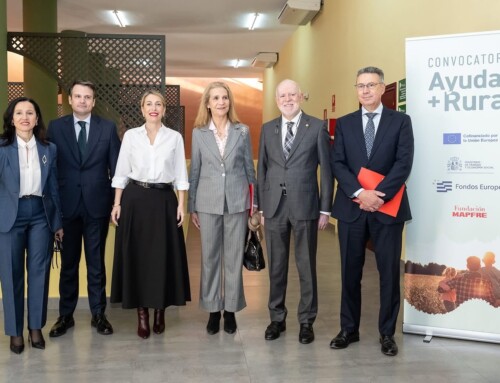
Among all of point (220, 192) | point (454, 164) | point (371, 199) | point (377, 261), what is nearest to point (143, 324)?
point (220, 192)

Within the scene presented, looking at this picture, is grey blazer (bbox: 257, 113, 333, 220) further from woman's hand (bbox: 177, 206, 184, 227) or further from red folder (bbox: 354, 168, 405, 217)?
woman's hand (bbox: 177, 206, 184, 227)

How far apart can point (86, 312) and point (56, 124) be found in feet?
4.65

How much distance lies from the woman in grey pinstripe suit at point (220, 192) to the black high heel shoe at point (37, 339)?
39.1 inches

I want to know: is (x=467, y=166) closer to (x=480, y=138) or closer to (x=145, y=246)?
(x=480, y=138)

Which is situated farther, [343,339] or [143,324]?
[143,324]

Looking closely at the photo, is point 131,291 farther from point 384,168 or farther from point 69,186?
point 384,168

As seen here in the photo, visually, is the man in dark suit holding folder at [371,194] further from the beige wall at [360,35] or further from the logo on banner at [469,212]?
the beige wall at [360,35]

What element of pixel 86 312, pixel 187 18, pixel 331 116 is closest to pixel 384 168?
pixel 86 312

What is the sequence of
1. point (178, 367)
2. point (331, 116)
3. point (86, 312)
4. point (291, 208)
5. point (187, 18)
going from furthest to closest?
1. point (187, 18)
2. point (331, 116)
3. point (86, 312)
4. point (291, 208)
5. point (178, 367)

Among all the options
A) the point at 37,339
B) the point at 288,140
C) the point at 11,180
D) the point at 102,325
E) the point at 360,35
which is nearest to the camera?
the point at 11,180

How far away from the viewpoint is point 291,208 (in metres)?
3.49

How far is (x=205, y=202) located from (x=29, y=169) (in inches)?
41.6

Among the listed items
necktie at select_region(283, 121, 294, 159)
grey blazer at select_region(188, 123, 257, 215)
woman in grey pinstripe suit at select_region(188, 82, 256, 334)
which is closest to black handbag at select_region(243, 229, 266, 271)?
woman in grey pinstripe suit at select_region(188, 82, 256, 334)

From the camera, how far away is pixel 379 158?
333 cm
